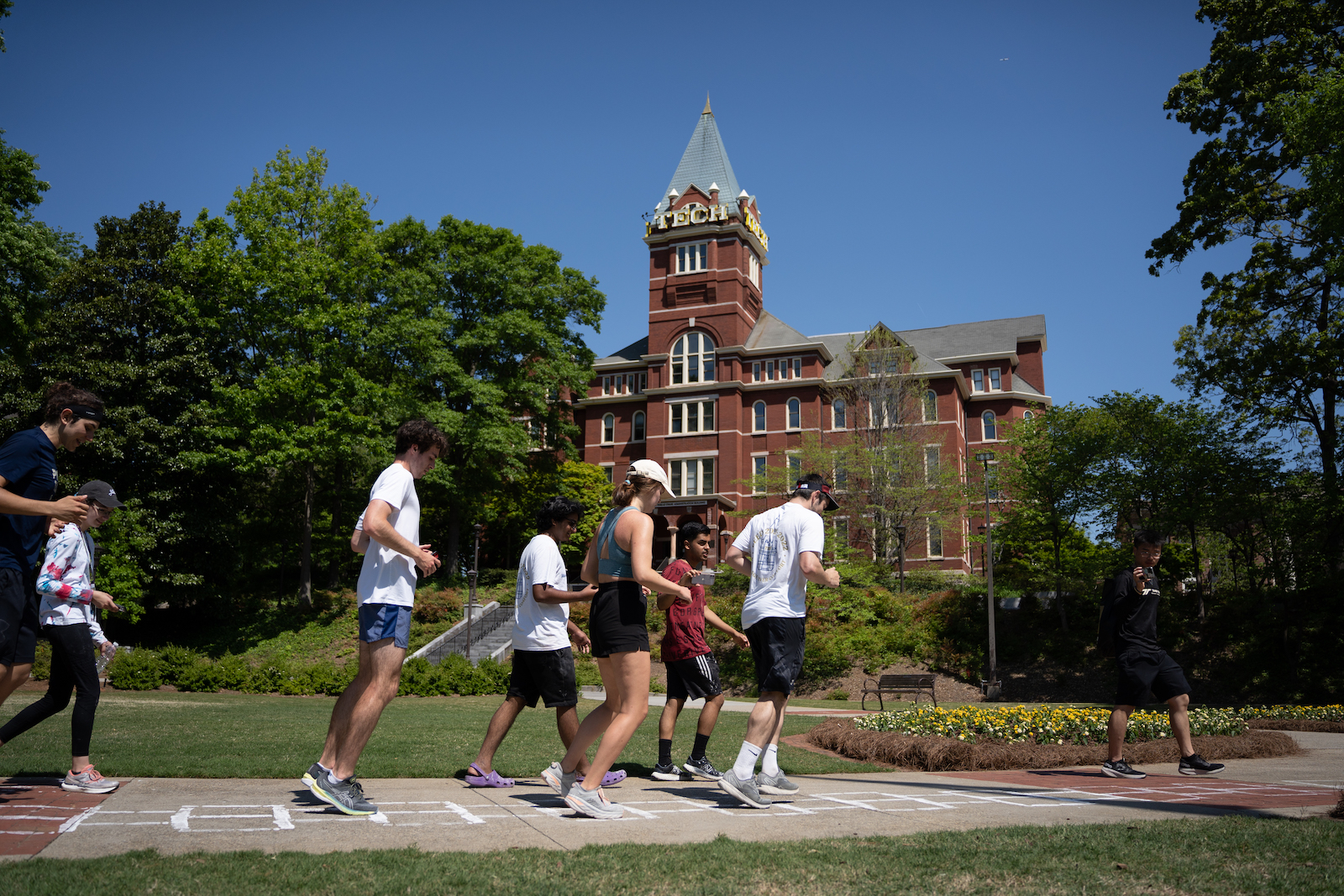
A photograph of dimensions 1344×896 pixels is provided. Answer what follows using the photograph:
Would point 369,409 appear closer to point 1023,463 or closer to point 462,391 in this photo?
point 462,391

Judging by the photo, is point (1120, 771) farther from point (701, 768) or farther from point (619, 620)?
point (619, 620)

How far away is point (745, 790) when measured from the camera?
5.32 meters

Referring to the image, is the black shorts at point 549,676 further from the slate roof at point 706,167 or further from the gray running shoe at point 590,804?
the slate roof at point 706,167

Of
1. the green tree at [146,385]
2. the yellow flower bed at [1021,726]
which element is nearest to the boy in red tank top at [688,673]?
the yellow flower bed at [1021,726]

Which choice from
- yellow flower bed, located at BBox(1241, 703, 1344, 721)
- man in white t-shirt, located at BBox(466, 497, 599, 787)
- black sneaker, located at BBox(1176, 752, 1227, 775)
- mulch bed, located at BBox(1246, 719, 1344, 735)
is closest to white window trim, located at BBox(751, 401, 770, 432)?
yellow flower bed, located at BBox(1241, 703, 1344, 721)

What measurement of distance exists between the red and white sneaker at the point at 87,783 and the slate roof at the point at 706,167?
50715 mm

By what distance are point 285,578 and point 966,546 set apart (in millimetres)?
35958

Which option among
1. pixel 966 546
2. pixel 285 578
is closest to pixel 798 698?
pixel 966 546

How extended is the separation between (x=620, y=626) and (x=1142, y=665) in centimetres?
493

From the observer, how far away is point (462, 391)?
38.1 m

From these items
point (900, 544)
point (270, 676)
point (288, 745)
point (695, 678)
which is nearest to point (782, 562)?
point (695, 678)

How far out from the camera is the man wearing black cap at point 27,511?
178 inches

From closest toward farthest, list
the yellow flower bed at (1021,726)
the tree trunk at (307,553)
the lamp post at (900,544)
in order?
the yellow flower bed at (1021,726) → the tree trunk at (307,553) → the lamp post at (900,544)

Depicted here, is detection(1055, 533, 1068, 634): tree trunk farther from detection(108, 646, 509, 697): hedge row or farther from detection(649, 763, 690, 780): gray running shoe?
detection(649, 763, 690, 780): gray running shoe
